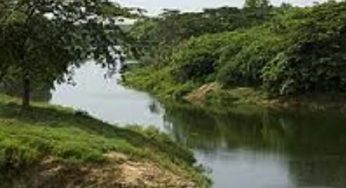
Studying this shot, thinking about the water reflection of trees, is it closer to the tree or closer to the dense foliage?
the dense foliage

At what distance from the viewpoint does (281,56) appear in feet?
227

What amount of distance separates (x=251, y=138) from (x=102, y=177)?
25.6 metres

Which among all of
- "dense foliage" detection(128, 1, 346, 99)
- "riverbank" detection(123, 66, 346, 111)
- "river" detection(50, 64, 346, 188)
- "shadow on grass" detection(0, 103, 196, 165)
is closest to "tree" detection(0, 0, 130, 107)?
"shadow on grass" detection(0, 103, 196, 165)

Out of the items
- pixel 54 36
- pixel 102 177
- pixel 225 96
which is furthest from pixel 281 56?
pixel 102 177

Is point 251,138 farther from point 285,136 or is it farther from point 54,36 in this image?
point 54,36

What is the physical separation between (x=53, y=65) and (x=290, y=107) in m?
38.0

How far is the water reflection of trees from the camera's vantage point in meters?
34.8

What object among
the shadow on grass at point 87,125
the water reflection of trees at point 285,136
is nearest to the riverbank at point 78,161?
the shadow on grass at point 87,125

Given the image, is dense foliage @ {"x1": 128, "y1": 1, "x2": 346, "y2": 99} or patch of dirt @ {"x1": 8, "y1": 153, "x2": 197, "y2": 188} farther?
dense foliage @ {"x1": 128, "y1": 1, "x2": 346, "y2": 99}

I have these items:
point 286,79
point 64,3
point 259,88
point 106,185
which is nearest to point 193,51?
point 259,88

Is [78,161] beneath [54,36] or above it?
beneath

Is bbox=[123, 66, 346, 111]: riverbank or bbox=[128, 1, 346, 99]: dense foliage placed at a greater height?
bbox=[128, 1, 346, 99]: dense foliage

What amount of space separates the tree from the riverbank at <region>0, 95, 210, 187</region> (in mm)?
3766

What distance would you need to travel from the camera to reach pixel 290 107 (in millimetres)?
66000
